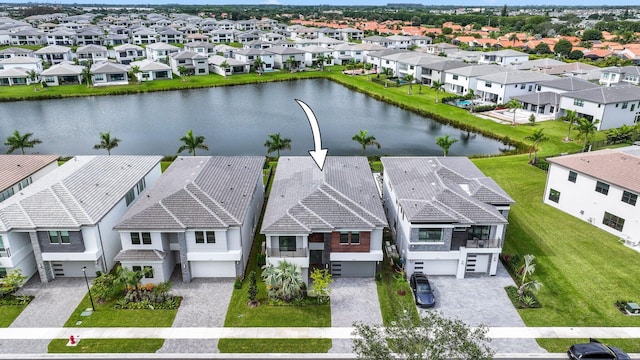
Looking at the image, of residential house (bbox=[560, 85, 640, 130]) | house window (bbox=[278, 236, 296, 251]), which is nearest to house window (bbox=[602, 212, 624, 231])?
house window (bbox=[278, 236, 296, 251])

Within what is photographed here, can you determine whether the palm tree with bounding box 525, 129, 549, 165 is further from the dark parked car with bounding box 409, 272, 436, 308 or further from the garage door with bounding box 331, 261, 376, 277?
the garage door with bounding box 331, 261, 376, 277

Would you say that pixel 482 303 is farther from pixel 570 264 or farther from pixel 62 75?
pixel 62 75

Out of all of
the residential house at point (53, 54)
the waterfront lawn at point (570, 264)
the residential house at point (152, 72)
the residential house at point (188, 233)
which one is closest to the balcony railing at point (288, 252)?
the residential house at point (188, 233)

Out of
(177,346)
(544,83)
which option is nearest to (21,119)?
(177,346)

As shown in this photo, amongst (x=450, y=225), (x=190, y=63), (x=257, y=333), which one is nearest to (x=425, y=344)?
(x=257, y=333)

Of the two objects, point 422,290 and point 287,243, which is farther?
point 287,243
